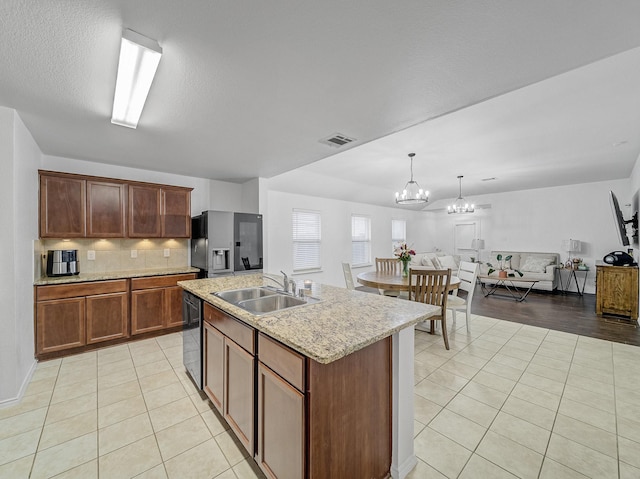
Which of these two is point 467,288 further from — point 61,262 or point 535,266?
point 61,262

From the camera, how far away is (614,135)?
3.52 m

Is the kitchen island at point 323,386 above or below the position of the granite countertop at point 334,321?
below

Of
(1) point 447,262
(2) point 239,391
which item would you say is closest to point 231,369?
(2) point 239,391

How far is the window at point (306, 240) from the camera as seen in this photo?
595 cm

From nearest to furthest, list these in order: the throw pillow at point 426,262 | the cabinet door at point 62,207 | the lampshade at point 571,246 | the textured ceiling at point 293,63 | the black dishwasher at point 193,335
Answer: the textured ceiling at point 293,63 < the black dishwasher at point 193,335 < the cabinet door at point 62,207 < the lampshade at point 571,246 < the throw pillow at point 426,262

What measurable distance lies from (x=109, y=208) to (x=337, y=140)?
3087mm

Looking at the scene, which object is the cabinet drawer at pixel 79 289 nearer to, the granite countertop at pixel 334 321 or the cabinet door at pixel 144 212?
the cabinet door at pixel 144 212

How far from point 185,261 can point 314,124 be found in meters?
3.27

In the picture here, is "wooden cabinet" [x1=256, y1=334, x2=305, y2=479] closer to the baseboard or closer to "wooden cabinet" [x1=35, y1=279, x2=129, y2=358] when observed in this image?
the baseboard

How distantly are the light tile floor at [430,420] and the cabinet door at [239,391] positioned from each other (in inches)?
7.2

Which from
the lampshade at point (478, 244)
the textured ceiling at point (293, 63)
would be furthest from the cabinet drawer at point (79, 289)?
the lampshade at point (478, 244)

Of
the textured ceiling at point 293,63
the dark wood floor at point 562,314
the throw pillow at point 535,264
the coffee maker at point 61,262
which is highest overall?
the textured ceiling at point 293,63

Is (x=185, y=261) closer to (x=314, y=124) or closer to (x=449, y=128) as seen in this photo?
(x=314, y=124)

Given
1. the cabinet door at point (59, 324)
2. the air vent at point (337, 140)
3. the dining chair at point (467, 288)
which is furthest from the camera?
the dining chair at point (467, 288)
